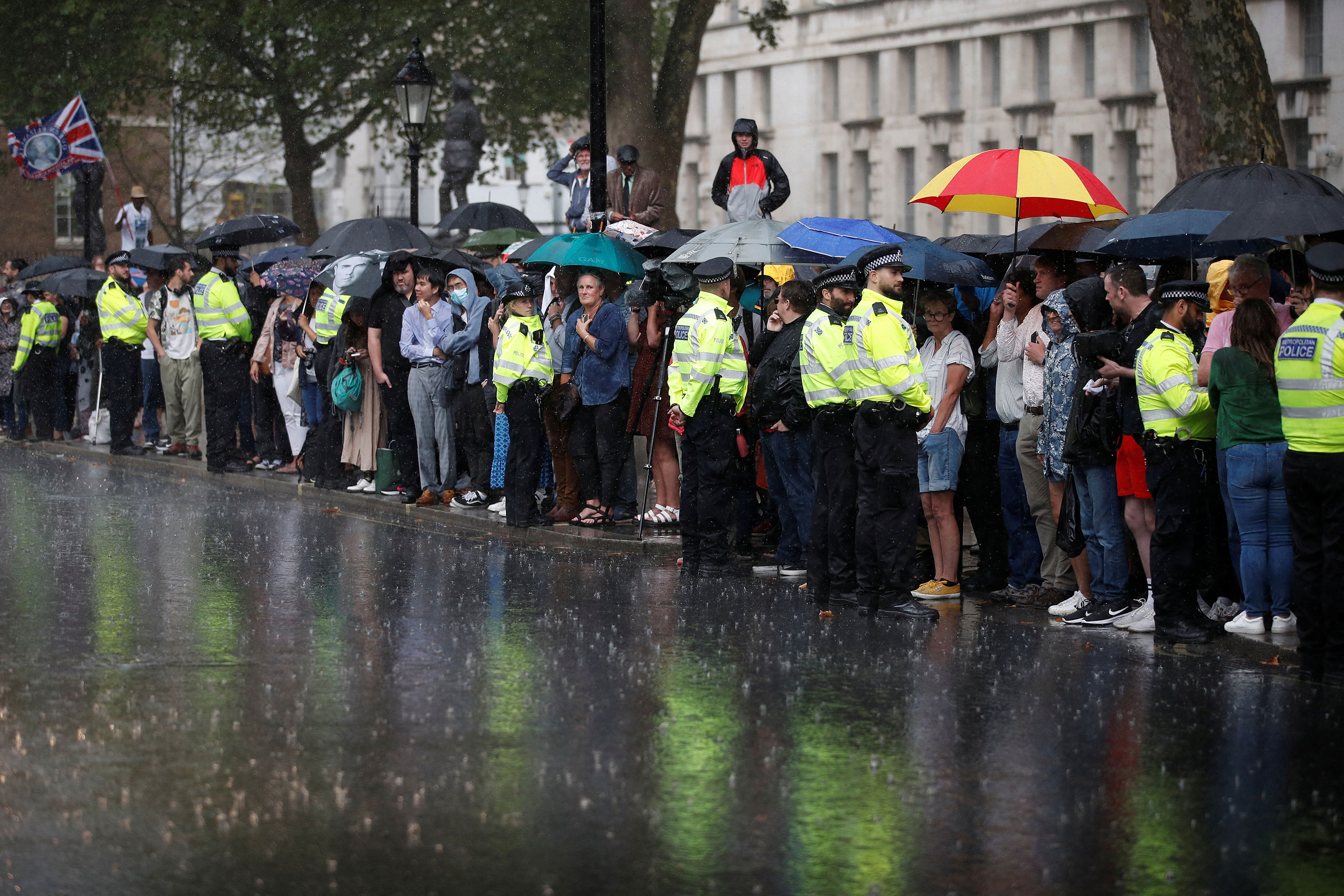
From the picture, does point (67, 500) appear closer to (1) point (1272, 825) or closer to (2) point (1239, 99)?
(2) point (1239, 99)

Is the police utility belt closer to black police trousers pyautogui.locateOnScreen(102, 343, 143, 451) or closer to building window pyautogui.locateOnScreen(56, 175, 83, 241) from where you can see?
black police trousers pyautogui.locateOnScreen(102, 343, 143, 451)

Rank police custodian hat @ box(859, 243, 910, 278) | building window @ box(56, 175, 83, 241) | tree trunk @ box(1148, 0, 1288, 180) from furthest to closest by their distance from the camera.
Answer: building window @ box(56, 175, 83, 241), tree trunk @ box(1148, 0, 1288, 180), police custodian hat @ box(859, 243, 910, 278)

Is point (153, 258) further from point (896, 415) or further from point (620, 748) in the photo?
point (620, 748)

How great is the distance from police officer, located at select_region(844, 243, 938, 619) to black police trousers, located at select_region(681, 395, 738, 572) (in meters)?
1.52

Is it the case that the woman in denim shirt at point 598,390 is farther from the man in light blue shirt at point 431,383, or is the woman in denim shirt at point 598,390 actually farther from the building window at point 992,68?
the building window at point 992,68

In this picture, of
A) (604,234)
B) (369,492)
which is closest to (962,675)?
(604,234)

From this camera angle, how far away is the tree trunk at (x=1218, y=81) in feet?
55.7

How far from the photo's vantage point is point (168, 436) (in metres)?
20.7

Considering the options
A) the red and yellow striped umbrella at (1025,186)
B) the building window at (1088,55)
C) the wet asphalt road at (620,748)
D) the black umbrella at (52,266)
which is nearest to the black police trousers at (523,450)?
the wet asphalt road at (620,748)

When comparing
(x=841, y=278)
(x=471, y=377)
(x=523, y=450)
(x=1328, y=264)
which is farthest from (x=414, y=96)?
(x=1328, y=264)

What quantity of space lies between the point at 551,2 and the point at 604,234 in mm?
20413

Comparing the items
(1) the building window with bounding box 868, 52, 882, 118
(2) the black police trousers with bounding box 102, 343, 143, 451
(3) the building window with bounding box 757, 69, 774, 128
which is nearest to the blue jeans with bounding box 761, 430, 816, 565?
(2) the black police trousers with bounding box 102, 343, 143, 451

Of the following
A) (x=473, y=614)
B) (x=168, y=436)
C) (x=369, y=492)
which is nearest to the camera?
(x=473, y=614)

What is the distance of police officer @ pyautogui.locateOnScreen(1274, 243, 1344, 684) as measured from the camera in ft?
28.9
